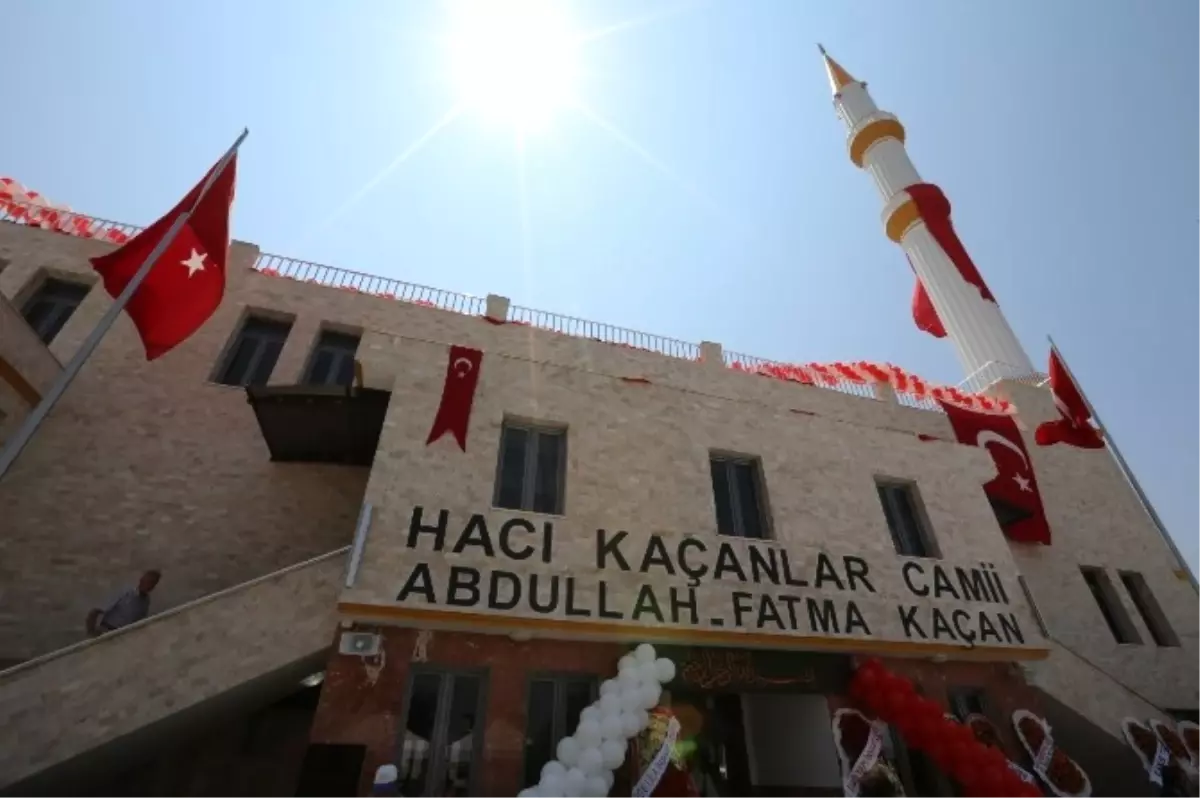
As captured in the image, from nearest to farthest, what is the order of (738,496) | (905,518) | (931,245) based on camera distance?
1. (738,496)
2. (905,518)
3. (931,245)

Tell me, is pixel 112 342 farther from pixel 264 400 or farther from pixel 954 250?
pixel 954 250

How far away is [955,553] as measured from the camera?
11.7 metres

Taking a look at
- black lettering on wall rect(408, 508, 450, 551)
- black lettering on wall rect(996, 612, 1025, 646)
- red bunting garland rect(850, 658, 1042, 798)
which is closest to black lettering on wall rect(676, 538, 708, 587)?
red bunting garland rect(850, 658, 1042, 798)

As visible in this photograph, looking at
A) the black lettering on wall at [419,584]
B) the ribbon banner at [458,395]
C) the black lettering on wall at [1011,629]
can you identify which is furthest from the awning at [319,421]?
the black lettering on wall at [1011,629]

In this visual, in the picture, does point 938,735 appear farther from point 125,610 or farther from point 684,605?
point 125,610

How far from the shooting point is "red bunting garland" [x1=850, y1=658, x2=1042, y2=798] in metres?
7.95

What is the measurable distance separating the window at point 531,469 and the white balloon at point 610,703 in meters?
2.75

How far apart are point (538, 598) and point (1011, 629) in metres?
9.13

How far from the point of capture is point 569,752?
710cm

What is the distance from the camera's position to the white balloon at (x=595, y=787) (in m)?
6.73

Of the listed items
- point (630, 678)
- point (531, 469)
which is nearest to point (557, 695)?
point (630, 678)

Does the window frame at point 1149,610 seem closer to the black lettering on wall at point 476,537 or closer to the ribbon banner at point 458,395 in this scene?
the black lettering on wall at point 476,537

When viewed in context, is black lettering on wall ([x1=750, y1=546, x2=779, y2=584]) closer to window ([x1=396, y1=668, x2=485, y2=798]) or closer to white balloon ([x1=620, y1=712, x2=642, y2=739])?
white balloon ([x1=620, y1=712, x2=642, y2=739])

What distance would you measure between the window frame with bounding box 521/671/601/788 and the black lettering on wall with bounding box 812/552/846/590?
4193 millimetres
